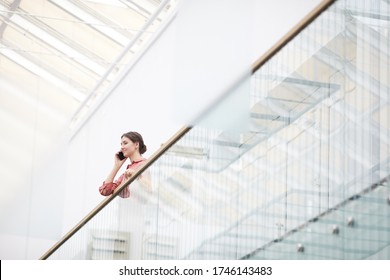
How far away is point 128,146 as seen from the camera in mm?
5977

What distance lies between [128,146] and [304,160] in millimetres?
1960

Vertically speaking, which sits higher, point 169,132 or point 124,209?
point 169,132

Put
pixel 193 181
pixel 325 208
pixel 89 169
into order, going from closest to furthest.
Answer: pixel 325 208
pixel 193 181
pixel 89 169

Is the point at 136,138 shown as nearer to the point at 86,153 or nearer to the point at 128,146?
the point at 128,146

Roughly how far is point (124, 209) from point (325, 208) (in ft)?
5.67

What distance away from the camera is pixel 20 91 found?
998cm

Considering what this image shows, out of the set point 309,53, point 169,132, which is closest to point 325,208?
point 309,53

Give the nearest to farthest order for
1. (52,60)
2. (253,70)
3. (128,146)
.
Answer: (253,70)
(128,146)
(52,60)

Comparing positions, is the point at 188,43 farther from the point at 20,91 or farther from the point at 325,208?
the point at 325,208

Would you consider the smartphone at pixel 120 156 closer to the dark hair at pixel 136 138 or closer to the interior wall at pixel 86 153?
the dark hair at pixel 136 138

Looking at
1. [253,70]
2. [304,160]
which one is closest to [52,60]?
[253,70]

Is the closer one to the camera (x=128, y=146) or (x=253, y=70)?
(x=253, y=70)
